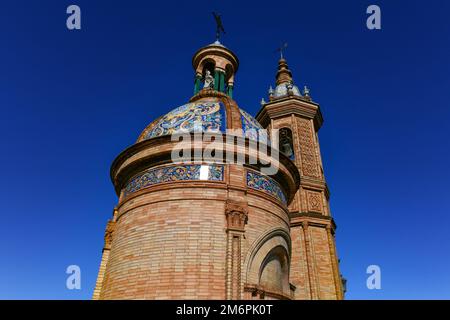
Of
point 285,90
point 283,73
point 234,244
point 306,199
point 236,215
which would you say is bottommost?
point 234,244

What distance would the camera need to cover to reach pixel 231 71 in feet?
57.1

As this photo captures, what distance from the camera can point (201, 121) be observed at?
405 inches

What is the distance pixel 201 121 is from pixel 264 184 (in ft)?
9.18

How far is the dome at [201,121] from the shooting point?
10.1m

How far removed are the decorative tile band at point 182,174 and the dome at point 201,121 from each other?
1.23m

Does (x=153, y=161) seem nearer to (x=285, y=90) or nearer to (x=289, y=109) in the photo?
(x=289, y=109)

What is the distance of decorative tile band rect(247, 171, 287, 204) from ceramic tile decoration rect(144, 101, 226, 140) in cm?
180

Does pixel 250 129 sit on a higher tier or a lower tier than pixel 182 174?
higher

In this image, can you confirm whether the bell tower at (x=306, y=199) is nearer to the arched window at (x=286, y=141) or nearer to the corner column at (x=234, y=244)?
the arched window at (x=286, y=141)

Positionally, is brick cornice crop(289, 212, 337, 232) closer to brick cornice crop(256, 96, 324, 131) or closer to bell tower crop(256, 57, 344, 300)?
bell tower crop(256, 57, 344, 300)

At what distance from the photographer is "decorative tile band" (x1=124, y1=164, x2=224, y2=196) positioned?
29.2 feet

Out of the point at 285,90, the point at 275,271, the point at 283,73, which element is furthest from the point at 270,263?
the point at 283,73

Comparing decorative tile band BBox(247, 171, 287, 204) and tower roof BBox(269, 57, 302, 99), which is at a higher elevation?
tower roof BBox(269, 57, 302, 99)

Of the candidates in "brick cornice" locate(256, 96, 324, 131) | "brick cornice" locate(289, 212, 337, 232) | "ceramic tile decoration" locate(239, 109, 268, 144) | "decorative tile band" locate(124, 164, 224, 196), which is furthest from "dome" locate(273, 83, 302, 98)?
"decorative tile band" locate(124, 164, 224, 196)
